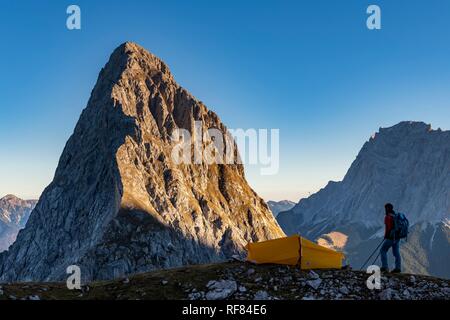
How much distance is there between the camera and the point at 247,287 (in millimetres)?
22078

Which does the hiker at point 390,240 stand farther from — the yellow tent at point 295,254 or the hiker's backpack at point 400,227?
the yellow tent at point 295,254

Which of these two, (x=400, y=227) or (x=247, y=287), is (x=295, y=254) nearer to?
(x=247, y=287)

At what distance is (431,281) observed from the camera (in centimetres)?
2394

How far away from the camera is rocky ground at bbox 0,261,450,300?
21266mm

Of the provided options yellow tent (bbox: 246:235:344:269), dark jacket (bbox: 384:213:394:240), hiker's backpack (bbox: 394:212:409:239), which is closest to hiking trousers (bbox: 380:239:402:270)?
dark jacket (bbox: 384:213:394:240)

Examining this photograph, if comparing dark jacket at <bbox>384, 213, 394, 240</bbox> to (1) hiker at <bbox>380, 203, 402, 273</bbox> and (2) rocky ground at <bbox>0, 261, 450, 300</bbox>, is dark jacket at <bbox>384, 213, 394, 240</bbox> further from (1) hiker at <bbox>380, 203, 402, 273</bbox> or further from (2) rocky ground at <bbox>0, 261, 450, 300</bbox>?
(2) rocky ground at <bbox>0, 261, 450, 300</bbox>

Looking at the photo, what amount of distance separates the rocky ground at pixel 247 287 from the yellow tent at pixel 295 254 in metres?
1.46

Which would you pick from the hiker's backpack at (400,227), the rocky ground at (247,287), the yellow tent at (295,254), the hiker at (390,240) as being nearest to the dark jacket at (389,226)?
the hiker at (390,240)

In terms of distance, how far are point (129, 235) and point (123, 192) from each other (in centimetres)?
2357

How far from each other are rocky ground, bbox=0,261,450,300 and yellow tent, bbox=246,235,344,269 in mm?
1456

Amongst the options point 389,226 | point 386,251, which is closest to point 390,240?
point 386,251
